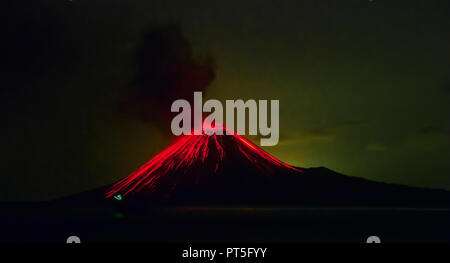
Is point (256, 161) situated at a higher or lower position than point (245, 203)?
higher

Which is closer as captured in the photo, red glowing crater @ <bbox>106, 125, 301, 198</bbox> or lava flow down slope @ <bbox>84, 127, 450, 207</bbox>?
lava flow down slope @ <bbox>84, 127, 450, 207</bbox>

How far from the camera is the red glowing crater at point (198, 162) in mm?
43031

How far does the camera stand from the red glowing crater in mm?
43031

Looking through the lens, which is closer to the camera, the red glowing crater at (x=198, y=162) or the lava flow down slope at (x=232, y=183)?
the lava flow down slope at (x=232, y=183)

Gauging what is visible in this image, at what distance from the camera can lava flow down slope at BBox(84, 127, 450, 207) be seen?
38.7 meters

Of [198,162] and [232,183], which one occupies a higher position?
[198,162]

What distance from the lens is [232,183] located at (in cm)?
4144

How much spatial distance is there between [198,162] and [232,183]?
4310 mm
